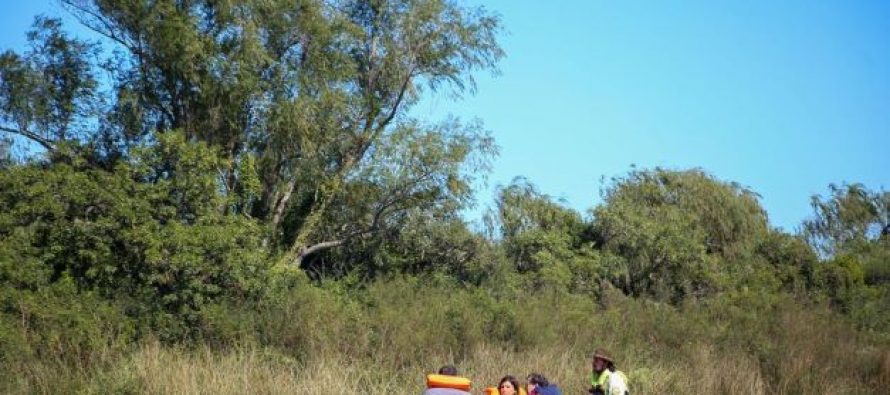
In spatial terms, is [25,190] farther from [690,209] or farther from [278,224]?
[690,209]

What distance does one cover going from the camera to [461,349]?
19312mm

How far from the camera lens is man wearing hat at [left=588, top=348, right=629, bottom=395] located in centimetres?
1312

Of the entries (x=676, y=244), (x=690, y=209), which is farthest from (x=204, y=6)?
(x=690, y=209)

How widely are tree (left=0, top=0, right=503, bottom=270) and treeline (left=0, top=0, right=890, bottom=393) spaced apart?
2.4 inches

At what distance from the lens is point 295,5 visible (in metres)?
24.8

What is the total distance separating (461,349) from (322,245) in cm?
840

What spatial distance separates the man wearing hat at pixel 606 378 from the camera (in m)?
13.1

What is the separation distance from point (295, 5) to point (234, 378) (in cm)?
1189

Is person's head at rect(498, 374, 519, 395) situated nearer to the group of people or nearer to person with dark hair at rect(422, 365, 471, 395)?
the group of people

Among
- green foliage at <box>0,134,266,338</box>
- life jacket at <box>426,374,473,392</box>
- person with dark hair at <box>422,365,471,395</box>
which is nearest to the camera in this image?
person with dark hair at <box>422,365,471,395</box>

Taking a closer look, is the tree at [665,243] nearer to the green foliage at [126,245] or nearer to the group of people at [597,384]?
the green foliage at [126,245]

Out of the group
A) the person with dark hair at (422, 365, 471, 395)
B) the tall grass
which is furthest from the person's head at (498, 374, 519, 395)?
the tall grass

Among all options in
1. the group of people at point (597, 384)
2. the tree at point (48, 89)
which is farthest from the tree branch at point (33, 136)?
the group of people at point (597, 384)

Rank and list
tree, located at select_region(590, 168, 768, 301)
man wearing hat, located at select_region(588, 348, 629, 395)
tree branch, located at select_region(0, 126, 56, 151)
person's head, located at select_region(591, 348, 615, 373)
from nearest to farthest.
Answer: man wearing hat, located at select_region(588, 348, 629, 395)
person's head, located at select_region(591, 348, 615, 373)
tree branch, located at select_region(0, 126, 56, 151)
tree, located at select_region(590, 168, 768, 301)
